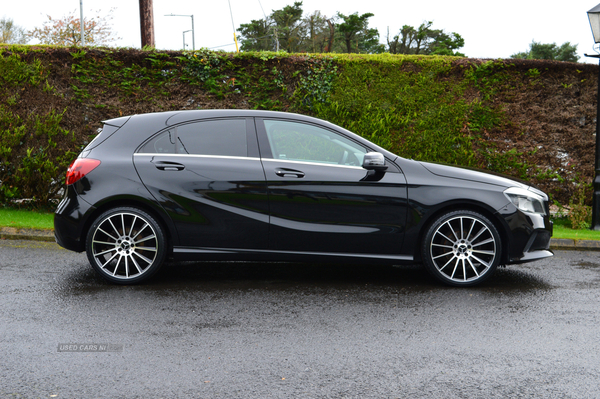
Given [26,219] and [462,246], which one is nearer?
[462,246]

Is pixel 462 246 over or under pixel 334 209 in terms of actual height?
under

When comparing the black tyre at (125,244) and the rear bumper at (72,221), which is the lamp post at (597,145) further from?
the rear bumper at (72,221)

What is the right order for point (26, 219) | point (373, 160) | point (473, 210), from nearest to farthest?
point (373, 160), point (473, 210), point (26, 219)

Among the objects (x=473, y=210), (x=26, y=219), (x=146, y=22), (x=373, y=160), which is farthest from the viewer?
(x=146, y=22)

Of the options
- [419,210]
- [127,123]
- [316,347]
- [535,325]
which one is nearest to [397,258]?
[419,210]

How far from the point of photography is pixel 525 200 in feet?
17.2

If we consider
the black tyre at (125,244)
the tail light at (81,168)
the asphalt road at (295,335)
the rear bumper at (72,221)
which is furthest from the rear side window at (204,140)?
the asphalt road at (295,335)

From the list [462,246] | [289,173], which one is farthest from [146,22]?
[462,246]

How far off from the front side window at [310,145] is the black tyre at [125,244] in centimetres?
140

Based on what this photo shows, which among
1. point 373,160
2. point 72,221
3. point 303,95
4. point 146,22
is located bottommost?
point 72,221

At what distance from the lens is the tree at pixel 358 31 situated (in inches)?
2074

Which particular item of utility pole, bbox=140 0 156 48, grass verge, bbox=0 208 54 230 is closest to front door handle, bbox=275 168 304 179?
grass verge, bbox=0 208 54 230

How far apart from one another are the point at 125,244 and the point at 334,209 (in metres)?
2.03

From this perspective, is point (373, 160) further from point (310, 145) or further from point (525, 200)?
point (525, 200)
